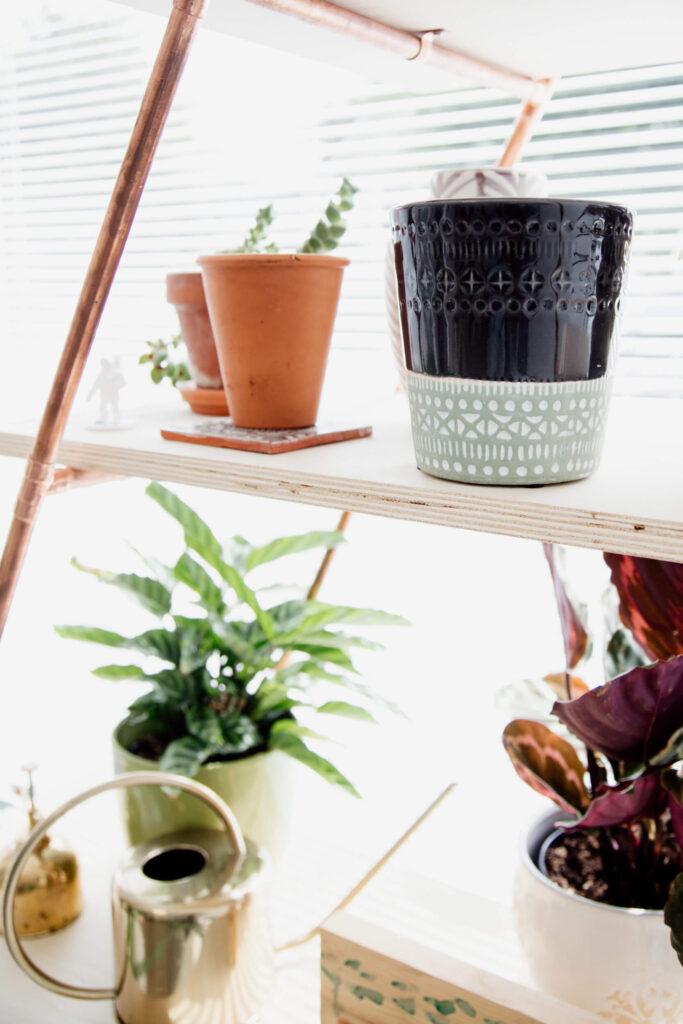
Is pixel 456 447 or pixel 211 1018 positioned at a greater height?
pixel 456 447

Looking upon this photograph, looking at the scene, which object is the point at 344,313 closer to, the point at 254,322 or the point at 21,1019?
the point at 254,322

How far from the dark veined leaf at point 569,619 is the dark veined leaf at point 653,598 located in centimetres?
7

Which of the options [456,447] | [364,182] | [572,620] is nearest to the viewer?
[456,447]

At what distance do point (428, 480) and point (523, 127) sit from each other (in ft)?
1.42

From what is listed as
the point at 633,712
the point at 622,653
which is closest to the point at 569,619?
the point at 622,653

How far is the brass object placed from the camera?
77 cm

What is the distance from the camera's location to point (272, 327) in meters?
0.55

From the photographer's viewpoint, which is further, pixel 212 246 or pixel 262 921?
pixel 212 246

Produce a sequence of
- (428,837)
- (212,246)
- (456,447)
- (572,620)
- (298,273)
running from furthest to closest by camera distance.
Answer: (212,246)
(428,837)
(572,620)
(298,273)
(456,447)

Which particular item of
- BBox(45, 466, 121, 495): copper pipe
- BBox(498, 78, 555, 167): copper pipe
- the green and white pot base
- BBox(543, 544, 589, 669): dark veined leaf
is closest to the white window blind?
BBox(498, 78, 555, 167): copper pipe

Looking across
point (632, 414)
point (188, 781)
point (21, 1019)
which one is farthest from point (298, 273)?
point (21, 1019)

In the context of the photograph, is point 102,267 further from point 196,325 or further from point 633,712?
point 633,712

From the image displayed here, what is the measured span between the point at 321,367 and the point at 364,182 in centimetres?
73

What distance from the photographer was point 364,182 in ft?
3.95
